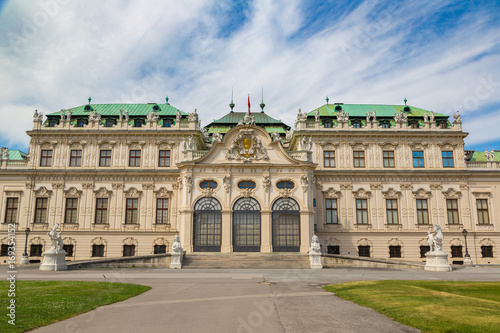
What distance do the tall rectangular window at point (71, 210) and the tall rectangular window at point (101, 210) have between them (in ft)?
7.70

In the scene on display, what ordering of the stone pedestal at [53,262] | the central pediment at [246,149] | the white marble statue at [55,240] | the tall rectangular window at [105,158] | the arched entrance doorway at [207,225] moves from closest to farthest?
the stone pedestal at [53,262] → the white marble statue at [55,240] → the arched entrance doorway at [207,225] → the central pediment at [246,149] → the tall rectangular window at [105,158]

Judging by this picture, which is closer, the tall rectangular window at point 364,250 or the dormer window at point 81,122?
the tall rectangular window at point 364,250

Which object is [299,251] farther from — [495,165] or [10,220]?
[10,220]

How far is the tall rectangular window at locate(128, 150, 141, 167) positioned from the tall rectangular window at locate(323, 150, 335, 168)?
21.4m

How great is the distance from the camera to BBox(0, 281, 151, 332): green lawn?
421 inches

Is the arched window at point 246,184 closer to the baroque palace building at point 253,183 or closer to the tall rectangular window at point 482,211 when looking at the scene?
the baroque palace building at point 253,183

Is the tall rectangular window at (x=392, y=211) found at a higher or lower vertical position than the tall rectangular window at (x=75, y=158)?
lower

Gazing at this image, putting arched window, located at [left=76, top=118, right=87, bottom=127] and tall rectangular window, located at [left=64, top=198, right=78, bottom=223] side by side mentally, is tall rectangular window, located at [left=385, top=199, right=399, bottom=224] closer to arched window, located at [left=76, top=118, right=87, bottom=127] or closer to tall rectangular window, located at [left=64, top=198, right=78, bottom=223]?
tall rectangular window, located at [left=64, top=198, right=78, bottom=223]

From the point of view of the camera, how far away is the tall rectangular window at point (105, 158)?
47875 millimetres

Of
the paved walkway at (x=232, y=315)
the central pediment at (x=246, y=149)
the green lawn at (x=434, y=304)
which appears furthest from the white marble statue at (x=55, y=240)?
the green lawn at (x=434, y=304)

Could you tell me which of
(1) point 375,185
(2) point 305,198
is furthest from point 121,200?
(1) point 375,185

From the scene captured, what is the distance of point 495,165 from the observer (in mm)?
47781

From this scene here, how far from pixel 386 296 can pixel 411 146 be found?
118 feet

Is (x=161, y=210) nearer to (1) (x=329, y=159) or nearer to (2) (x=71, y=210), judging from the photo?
(2) (x=71, y=210)
